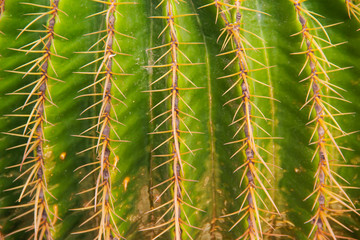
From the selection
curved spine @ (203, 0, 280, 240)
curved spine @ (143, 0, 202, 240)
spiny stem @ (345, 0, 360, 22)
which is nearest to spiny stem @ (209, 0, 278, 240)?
curved spine @ (203, 0, 280, 240)

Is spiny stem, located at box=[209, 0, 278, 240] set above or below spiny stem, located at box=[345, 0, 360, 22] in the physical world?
below

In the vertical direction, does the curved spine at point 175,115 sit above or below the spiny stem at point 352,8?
below

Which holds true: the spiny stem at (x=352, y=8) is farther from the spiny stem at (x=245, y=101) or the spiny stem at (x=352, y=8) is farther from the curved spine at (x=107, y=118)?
the curved spine at (x=107, y=118)

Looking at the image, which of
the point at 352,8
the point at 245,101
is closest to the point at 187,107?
the point at 245,101

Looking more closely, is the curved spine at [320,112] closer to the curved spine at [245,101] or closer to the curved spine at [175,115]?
the curved spine at [245,101]

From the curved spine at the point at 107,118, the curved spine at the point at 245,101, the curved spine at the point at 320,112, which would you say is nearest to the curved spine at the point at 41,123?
the curved spine at the point at 107,118

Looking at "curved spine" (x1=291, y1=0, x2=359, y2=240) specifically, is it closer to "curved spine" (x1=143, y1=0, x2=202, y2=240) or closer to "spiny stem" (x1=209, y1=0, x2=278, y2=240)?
"spiny stem" (x1=209, y1=0, x2=278, y2=240)

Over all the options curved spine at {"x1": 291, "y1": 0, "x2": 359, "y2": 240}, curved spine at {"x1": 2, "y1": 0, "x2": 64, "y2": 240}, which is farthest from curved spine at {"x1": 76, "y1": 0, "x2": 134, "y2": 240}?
curved spine at {"x1": 291, "y1": 0, "x2": 359, "y2": 240}

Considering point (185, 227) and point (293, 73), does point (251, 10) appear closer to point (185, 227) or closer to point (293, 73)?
point (293, 73)

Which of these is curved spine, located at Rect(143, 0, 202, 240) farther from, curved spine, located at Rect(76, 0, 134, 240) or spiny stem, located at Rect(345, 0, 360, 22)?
spiny stem, located at Rect(345, 0, 360, 22)
